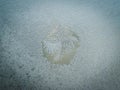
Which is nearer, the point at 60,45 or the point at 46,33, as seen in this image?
the point at 60,45

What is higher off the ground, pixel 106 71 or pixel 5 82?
pixel 106 71

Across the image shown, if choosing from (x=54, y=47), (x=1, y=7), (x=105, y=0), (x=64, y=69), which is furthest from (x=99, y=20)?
(x=1, y=7)

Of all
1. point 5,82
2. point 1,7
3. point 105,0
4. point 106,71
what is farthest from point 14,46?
point 105,0

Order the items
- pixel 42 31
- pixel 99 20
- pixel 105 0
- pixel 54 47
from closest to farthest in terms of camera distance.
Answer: pixel 54 47 → pixel 42 31 → pixel 99 20 → pixel 105 0

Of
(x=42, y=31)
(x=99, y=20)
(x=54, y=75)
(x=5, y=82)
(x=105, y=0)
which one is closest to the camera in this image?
(x=5, y=82)

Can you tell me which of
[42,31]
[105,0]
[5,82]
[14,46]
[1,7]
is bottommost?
[5,82]

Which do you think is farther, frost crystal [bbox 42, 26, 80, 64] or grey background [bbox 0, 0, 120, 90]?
frost crystal [bbox 42, 26, 80, 64]

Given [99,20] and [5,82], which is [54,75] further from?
[99,20]

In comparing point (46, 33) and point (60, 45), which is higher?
point (46, 33)

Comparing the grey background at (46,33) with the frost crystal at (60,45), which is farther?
the frost crystal at (60,45)

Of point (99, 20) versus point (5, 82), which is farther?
point (99, 20)
